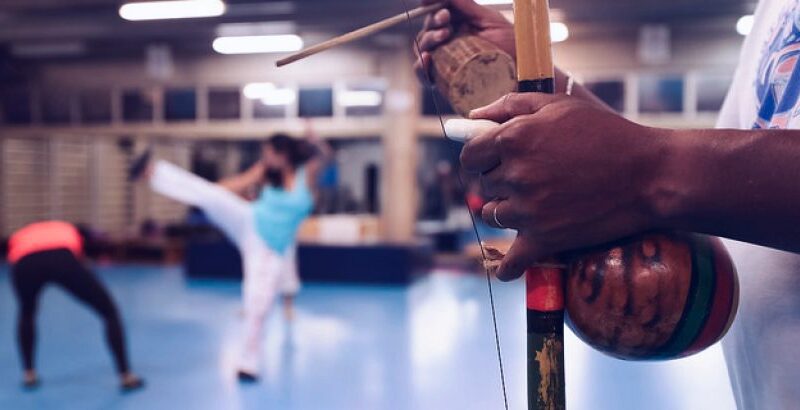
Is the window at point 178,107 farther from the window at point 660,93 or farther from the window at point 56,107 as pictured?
the window at point 660,93

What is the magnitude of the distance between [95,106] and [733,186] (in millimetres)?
12339

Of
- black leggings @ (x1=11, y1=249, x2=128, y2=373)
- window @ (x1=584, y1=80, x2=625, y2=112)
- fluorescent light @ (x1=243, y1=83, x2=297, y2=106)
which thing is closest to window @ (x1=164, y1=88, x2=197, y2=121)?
fluorescent light @ (x1=243, y1=83, x2=297, y2=106)

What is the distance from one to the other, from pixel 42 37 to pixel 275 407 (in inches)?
315

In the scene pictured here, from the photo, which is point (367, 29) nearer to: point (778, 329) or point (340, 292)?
point (778, 329)

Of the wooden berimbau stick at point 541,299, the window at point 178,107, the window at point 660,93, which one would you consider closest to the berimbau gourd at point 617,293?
the wooden berimbau stick at point 541,299

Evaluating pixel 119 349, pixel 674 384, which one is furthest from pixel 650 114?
pixel 119 349

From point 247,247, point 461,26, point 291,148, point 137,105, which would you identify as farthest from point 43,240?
point 137,105

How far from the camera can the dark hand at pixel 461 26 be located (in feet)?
2.33

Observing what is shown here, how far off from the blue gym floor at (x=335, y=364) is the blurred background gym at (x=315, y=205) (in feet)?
0.07

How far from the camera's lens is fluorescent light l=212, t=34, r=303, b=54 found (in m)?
8.91

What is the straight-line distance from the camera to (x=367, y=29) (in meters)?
0.62

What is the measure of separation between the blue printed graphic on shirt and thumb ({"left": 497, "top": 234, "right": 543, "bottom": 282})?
25cm

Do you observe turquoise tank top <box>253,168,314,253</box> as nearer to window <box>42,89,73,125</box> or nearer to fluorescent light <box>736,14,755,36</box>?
fluorescent light <box>736,14,755,36</box>

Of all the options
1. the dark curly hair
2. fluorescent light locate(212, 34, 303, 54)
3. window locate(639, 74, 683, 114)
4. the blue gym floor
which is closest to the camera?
the blue gym floor
